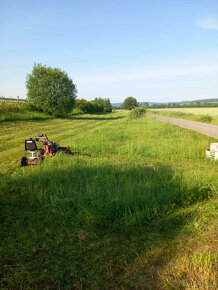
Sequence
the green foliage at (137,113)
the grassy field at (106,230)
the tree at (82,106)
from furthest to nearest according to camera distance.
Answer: the tree at (82,106) < the green foliage at (137,113) < the grassy field at (106,230)

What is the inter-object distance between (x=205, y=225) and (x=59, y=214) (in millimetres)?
2382

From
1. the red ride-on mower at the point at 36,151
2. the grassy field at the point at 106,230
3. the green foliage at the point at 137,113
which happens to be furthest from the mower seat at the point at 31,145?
the green foliage at the point at 137,113

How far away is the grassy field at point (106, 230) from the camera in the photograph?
2193 mm

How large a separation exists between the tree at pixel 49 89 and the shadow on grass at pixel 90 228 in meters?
26.4

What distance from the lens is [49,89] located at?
2988 centimetres

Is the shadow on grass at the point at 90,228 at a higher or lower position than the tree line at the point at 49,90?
lower

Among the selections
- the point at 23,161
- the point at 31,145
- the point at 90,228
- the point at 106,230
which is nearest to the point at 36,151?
the point at 31,145

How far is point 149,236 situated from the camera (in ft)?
9.50

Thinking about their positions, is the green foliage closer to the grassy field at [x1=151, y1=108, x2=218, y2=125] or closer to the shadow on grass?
the grassy field at [x1=151, y1=108, x2=218, y2=125]

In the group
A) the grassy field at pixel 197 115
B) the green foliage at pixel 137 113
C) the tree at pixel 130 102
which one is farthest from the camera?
the tree at pixel 130 102

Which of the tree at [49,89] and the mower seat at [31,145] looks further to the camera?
the tree at [49,89]

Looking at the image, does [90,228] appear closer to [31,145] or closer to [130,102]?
[31,145]

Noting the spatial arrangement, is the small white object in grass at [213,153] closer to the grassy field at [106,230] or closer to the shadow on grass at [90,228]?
the grassy field at [106,230]

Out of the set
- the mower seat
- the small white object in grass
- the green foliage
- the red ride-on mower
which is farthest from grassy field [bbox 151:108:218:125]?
the mower seat
